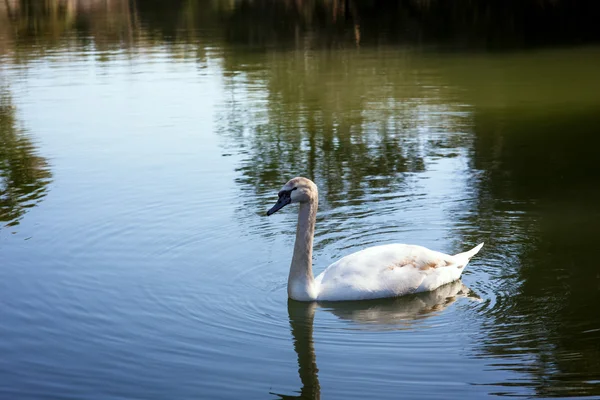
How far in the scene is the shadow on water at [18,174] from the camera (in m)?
13.1

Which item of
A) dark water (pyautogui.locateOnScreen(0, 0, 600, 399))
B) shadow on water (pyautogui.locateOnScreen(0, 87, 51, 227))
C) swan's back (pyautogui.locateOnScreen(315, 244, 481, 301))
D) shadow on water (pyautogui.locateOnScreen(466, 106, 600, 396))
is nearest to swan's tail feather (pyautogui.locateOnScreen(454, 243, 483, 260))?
swan's back (pyautogui.locateOnScreen(315, 244, 481, 301))

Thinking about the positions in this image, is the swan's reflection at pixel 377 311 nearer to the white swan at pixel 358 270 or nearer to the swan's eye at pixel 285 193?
the white swan at pixel 358 270

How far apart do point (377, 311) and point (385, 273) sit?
40 centimetres

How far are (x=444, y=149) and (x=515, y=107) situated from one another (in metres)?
4.60

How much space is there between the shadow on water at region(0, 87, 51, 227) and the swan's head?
435cm

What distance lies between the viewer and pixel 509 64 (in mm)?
26188

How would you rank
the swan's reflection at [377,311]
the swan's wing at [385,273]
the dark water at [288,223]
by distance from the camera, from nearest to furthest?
the dark water at [288,223], the swan's reflection at [377,311], the swan's wing at [385,273]

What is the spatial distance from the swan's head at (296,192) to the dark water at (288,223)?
2.87 feet

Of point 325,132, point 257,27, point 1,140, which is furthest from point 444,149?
point 257,27

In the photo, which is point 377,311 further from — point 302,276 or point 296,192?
point 296,192

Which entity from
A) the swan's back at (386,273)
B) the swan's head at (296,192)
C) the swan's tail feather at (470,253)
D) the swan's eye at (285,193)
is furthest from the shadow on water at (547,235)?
the swan's eye at (285,193)

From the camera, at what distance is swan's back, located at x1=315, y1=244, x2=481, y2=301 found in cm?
908

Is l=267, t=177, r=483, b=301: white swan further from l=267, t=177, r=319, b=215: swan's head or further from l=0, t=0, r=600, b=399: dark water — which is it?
l=0, t=0, r=600, b=399: dark water

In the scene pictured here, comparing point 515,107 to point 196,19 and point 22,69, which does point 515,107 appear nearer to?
point 22,69
